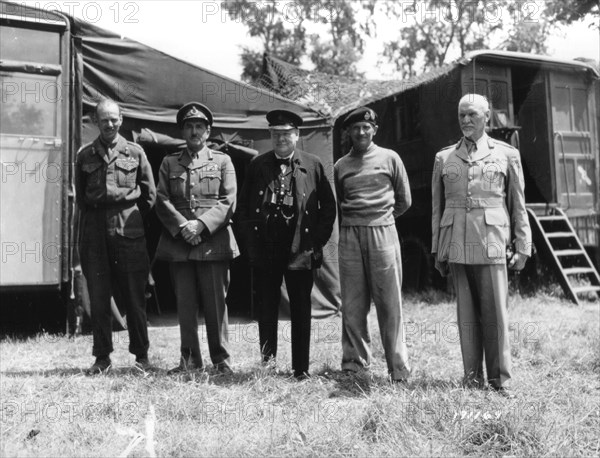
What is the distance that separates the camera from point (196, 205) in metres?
4.59

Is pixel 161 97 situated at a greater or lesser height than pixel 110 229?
greater

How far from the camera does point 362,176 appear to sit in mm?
4480

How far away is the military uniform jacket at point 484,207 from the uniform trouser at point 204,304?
5.01 feet

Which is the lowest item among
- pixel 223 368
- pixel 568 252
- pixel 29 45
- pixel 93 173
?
pixel 223 368

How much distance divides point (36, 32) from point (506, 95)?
5.80 m

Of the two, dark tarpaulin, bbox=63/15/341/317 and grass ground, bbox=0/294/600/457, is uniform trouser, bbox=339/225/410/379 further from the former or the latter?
dark tarpaulin, bbox=63/15/341/317

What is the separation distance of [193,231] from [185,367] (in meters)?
0.90

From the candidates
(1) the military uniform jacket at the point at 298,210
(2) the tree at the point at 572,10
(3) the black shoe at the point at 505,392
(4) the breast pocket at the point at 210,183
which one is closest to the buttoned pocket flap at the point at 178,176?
(4) the breast pocket at the point at 210,183

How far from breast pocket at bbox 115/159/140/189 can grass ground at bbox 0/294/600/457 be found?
4.23 feet

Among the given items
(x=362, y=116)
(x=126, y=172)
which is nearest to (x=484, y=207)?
(x=362, y=116)

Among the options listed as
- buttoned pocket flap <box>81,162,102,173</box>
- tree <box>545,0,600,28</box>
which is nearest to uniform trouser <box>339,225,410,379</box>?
buttoned pocket flap <box>81,162,102,173</box>

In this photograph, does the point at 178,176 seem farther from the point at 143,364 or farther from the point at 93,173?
the point at 143,364

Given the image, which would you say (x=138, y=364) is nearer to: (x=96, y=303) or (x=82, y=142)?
(x=96, y=303)

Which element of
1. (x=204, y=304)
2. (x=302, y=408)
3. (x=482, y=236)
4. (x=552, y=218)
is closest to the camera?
(x=302, y=408)
